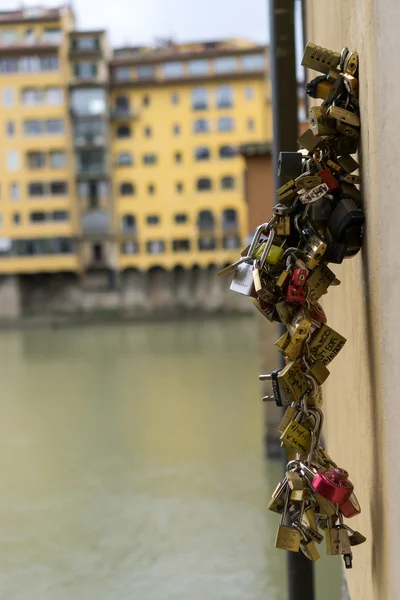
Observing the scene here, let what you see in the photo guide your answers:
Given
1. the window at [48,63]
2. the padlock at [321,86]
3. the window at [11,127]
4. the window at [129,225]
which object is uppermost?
the window at [48,63]

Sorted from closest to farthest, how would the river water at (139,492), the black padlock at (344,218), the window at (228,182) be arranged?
the black padlock at (344,218) < the river water at (139,492) < the window at (228,182)

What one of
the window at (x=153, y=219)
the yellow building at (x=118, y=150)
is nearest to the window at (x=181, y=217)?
the yellow building at (x=118, y=150)

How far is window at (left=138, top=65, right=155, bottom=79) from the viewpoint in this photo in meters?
34.8

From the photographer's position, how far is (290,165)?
164 cm

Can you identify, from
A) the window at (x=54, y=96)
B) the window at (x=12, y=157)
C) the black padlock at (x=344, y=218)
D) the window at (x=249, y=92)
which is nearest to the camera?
the black padlock at (x=344, y=218)

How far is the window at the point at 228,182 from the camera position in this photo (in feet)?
111

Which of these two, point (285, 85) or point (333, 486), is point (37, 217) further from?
point (333, 486)

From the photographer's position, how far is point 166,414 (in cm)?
1262

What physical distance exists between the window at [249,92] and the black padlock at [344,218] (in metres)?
33.6

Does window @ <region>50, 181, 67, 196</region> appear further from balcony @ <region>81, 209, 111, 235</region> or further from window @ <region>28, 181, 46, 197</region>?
balcony @ <region>81, 209, 111, 235</region>

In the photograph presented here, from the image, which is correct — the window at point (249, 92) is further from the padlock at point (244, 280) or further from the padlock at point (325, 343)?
the padlock at point (325, 343)

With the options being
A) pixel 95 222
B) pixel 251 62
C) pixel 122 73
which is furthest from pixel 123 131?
pixel 251 62

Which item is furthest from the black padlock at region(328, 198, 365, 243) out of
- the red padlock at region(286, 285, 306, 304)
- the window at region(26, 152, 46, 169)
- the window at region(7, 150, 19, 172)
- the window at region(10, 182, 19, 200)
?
the window at region(7, 150, 19, 172)

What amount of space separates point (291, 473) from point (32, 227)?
33.2m
